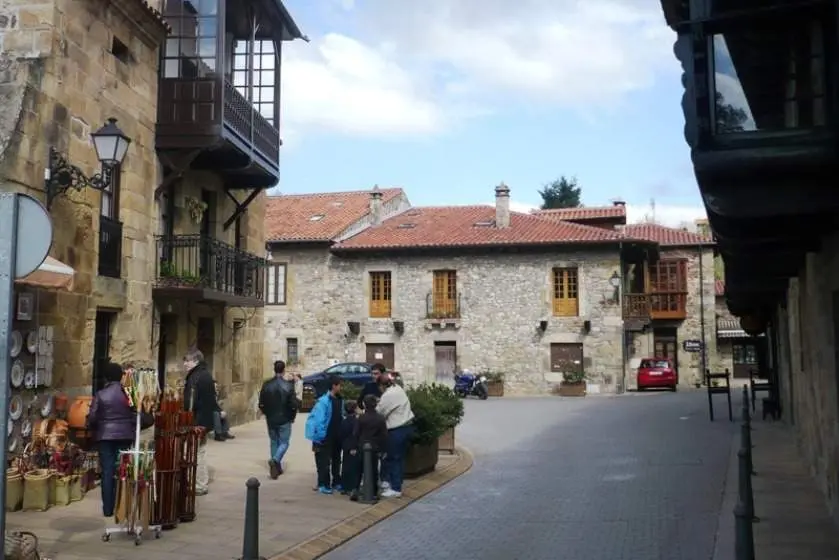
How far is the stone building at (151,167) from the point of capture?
10047mm

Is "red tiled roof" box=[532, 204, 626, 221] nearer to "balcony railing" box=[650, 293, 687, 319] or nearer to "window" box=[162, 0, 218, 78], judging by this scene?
"balcony railing" box=[650, 293, 687, 319]

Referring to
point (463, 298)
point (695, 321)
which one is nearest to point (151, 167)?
point (463, 298)

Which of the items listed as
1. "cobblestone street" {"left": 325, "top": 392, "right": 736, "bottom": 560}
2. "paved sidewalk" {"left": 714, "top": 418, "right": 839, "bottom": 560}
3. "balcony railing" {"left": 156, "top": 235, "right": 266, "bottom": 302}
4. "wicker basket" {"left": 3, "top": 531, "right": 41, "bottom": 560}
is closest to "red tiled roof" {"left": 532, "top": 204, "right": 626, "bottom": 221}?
"cobblestone street" {"left": 325, "top": 392, "right": 736, "bottom": 560}

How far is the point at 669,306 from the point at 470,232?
10.00m

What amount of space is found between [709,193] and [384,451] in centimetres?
559

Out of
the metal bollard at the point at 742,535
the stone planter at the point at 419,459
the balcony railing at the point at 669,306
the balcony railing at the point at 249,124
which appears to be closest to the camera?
the metal bollard at the point at 742,535

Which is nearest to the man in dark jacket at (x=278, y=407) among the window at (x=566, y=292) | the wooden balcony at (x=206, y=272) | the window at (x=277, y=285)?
the wooden balcony at (x=206, y=272)

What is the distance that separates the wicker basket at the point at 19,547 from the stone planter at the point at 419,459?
5.77 meters

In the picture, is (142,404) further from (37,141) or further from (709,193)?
(709,193)

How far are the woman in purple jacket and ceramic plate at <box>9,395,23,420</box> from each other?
6.74 ft

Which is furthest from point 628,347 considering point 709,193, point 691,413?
point 709,193

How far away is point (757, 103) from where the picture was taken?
6137 millimetres

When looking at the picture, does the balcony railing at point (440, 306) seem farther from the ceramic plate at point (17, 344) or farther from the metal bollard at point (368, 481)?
the ceramic plate at point (17, 344)

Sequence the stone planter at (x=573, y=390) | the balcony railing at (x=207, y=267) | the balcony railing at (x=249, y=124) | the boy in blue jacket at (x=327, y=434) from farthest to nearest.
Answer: the stone planter at (x=573, y=390), the balcony railing at (x=249, y=124), the balcony railing at (x=207, y=267), the boy in blue jacket at (x=327, y=434)
